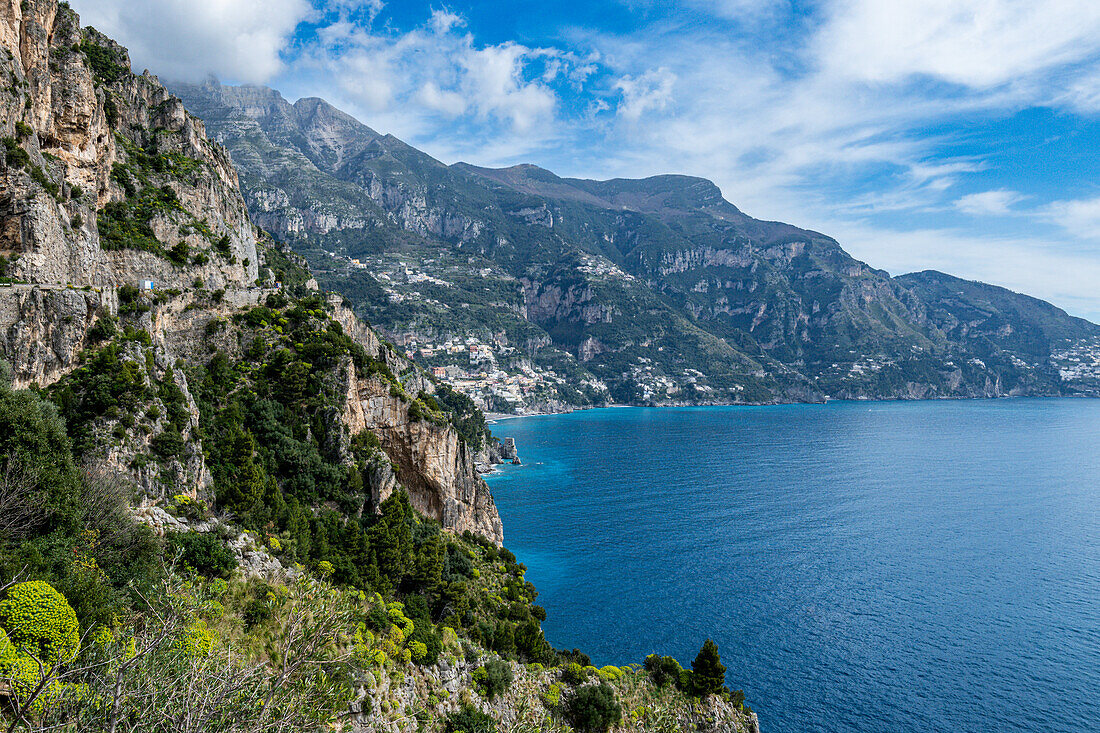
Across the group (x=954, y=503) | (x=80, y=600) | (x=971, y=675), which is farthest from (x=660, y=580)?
(x=954, y=503)

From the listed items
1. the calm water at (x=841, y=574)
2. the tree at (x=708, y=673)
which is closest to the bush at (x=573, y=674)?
the tree at (x=708, y=673)

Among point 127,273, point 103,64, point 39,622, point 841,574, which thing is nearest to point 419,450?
point 127,273

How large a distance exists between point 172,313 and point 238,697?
30820 millimetres

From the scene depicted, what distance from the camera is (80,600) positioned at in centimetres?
1373

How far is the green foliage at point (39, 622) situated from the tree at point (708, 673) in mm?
29618

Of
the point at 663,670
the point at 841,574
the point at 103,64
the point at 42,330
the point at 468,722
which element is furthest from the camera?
the point at 841,574

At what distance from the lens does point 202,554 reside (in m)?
19.8

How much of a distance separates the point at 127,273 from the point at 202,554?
2070 cm

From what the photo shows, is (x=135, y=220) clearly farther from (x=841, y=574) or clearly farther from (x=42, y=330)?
(x=841, y=574)

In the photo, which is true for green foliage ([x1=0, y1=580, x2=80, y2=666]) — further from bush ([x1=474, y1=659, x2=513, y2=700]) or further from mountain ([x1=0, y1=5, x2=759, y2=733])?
bush ([x1=474, y1=659, x2=513, y2=700])

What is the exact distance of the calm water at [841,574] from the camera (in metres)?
35.8

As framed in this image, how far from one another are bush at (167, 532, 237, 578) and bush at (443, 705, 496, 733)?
421 inches

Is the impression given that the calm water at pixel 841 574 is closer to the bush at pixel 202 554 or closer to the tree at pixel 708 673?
the tree at pixel 708 673

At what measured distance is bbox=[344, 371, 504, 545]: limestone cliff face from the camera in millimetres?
40125
